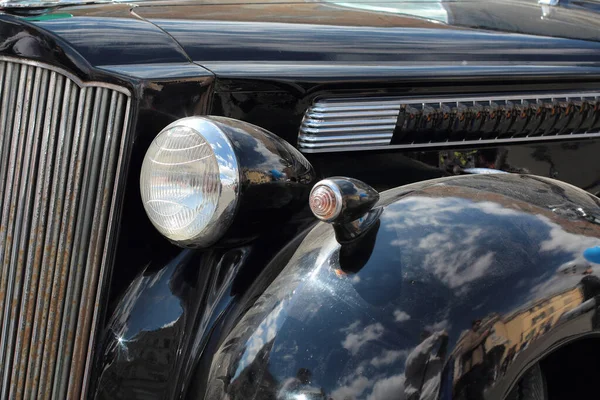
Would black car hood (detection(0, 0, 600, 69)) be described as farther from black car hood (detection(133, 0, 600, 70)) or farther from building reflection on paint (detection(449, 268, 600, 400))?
building reflection on paint (detection(449, 268, 600, 400))

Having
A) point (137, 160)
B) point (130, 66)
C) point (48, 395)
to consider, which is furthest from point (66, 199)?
point (48, 395)

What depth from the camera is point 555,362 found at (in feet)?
5.51

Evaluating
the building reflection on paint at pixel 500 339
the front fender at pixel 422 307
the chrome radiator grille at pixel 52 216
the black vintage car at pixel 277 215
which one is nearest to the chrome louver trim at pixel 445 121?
the black vintage car at pixel 277 215

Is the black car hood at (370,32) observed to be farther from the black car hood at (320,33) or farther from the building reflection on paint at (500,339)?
the building reflection on paint at (500,339)

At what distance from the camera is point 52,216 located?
180 cm

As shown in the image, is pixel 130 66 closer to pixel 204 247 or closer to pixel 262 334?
pixel 204 247

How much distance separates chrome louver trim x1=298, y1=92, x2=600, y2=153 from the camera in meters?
1.96

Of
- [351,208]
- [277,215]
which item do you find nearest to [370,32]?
[277,215]

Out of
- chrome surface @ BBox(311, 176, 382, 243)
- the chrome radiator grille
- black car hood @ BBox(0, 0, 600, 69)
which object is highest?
black car hood @ BBox(0, 0, 600, 69)

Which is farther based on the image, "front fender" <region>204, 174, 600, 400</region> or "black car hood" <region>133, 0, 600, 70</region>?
"black car hood" <region>133, 0, 600, 70</region>

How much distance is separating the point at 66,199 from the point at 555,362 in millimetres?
1132

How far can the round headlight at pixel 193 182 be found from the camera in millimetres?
1575

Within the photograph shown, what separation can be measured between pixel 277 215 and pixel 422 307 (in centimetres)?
44

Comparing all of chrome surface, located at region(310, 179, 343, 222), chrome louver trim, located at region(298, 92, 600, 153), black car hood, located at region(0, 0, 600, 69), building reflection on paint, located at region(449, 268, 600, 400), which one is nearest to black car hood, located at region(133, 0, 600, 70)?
black car hood, located at region(0, 0, 600, 69)
